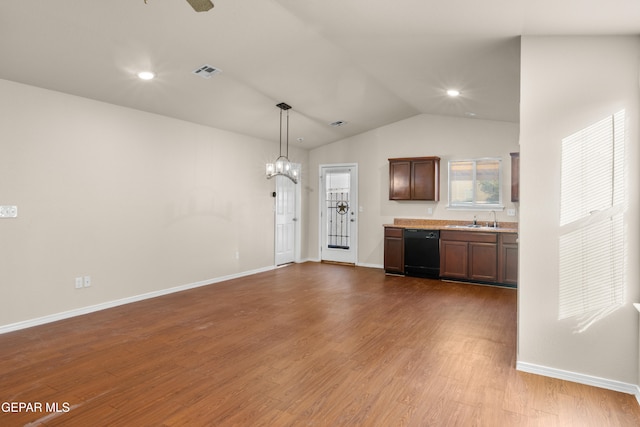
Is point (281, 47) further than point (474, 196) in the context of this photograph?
No

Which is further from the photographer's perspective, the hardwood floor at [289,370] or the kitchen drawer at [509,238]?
the kitchen drawer at [509,238]

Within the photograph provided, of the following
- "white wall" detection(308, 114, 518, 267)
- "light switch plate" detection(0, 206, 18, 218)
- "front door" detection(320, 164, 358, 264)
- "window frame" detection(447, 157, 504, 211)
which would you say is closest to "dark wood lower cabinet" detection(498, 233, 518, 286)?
"white wall" detection(308, 114, 518, 267)

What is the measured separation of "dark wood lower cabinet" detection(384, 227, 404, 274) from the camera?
21.8ft

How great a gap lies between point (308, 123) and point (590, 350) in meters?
5.08

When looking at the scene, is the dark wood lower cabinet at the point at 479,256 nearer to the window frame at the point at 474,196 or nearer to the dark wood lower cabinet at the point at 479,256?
the dark wood lower cabinet at the point at 479,256

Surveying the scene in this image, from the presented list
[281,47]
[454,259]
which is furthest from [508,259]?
[281,47]

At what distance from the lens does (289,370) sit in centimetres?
291

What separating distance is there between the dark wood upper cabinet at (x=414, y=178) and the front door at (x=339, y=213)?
990 mm

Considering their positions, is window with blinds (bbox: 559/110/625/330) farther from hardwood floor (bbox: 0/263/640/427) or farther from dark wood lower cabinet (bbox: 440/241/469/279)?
dark wood lower cabinet (bbox: 440/241/469/279)

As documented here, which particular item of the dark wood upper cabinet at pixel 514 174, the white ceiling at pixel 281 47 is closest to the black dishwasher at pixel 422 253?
the dark wood upper cabinet at pixel 514 174

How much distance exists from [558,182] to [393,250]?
4096 mm

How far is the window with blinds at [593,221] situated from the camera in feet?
8.54

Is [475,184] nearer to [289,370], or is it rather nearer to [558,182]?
[558,182]

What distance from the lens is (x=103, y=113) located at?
4.48 meters
